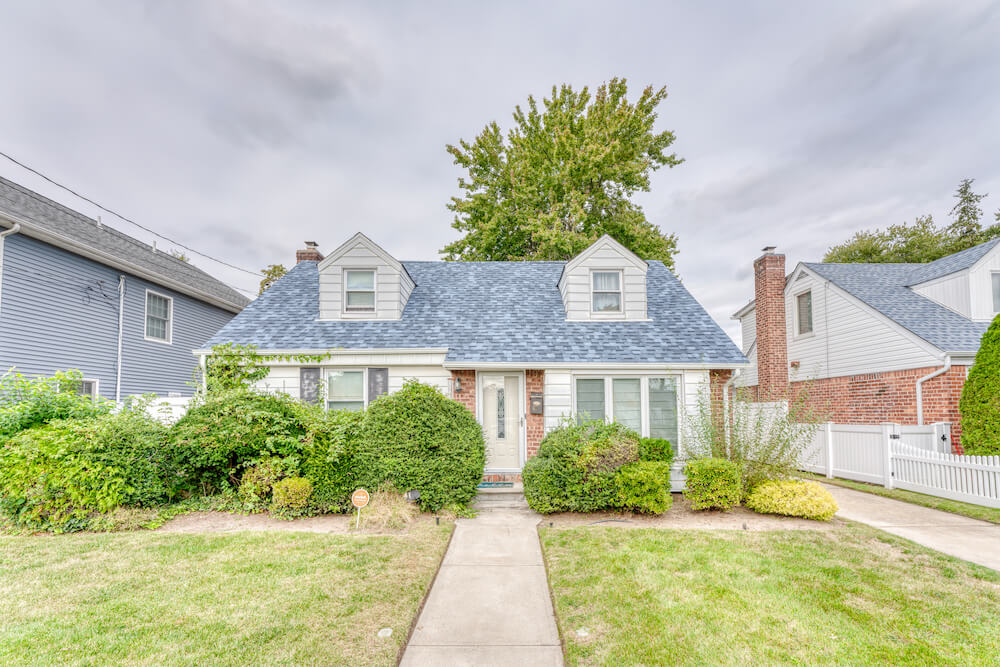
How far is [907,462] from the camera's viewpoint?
9.11 m

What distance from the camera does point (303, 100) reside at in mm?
12258

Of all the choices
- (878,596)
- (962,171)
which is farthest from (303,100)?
(962,171)

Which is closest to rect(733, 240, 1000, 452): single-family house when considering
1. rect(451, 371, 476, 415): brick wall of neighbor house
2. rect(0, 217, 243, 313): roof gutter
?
rect(451, 371, 476, 415): brick wall of neighbor house

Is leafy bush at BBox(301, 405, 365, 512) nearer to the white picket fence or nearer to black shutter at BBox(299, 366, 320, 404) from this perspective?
black shutter at BBox(299, 366, 320, 404)

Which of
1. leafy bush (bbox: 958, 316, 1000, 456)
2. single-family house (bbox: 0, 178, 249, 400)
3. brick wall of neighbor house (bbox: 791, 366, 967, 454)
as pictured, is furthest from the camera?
brick wall of neighbor house (bbox: 791, 366, 967, 454)

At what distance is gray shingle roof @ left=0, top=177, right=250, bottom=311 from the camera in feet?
35.8

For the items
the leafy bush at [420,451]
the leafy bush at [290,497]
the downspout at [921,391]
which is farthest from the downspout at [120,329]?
the downspout at [921,391]

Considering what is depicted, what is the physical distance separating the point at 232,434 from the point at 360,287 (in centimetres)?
519

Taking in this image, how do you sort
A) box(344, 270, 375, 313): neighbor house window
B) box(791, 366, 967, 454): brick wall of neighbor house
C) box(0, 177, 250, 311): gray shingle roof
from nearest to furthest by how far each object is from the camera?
box(791, 366, 967, 454): brick wall of neighbor house < box(0, 177, 250, 311): gray shingle roof < box(344, 270, 375, 313): neighbor house window

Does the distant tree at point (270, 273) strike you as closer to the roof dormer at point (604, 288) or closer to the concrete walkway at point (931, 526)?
the roof dormer at point (604, 288)

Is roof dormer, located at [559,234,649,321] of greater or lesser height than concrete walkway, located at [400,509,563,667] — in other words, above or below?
above

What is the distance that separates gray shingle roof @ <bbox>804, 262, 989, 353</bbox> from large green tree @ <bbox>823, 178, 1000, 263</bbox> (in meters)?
15.7

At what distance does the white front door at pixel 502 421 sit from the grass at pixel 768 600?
12.2ft

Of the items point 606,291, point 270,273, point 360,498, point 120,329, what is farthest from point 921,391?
point 270,273
